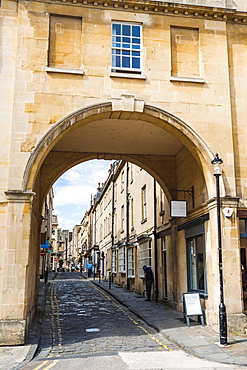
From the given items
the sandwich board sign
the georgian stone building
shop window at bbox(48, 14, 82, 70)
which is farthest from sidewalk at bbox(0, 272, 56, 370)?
shop window at bbox(48, 14, 82, 70)

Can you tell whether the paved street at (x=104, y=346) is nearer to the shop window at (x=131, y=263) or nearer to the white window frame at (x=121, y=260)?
the shop window at (x=131, y=263)

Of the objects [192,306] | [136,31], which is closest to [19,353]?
[192,306]

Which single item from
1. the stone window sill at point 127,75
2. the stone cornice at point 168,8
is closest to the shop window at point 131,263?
the stone window sill at point 127,75

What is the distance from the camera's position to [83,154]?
17219 millimetres

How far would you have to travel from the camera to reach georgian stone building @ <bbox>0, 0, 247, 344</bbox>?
10969 mm

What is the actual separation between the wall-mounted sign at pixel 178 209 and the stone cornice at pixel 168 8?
6.36 metres

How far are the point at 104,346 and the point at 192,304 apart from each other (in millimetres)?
3526

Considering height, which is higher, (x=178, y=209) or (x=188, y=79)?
(x=188, y=79)

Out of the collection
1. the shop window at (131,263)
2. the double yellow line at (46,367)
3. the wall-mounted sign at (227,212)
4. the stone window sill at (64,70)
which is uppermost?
the stone window sill at (64,70)

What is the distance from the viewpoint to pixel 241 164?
12.4 meters

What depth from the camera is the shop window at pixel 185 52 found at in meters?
12.7

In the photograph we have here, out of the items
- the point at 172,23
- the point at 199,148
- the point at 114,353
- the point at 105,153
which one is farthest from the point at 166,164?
the point at 114,353

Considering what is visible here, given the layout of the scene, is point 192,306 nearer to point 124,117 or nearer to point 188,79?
point 124,117

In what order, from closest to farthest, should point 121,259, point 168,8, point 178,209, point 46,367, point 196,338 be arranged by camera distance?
point 46,367 < point 196,338 < point 168,8 < point 178,209 < point 121,259
